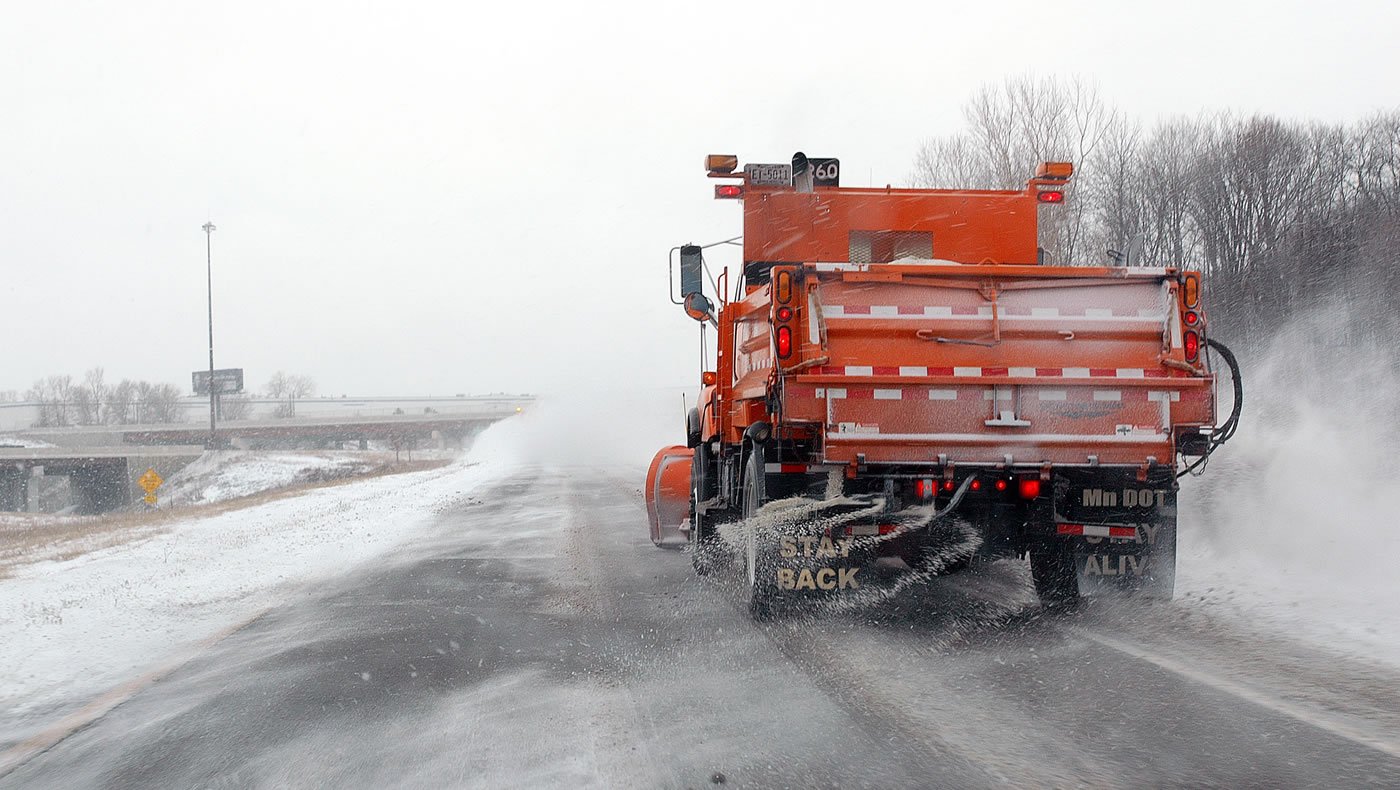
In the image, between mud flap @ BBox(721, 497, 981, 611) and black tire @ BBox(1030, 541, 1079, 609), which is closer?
mud flap @ BBox(721, 497, 981, 611)

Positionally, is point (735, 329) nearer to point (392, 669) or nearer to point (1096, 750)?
point (392, 669)

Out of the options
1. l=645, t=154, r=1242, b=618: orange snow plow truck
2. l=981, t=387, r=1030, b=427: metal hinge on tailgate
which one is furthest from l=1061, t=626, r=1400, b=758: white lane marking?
l=981, t=387, r=1030, b=427: metal hinge on tailgate

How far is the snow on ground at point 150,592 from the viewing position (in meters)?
6.16

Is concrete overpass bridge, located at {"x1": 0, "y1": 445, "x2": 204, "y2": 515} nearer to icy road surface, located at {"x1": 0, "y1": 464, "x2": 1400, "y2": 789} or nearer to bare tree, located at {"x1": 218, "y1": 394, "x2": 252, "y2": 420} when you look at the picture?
bare tree, located at {"x1": 218, "y1": 394, "x2": 252, "y2": 420}

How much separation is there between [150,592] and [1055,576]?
7.56 metres

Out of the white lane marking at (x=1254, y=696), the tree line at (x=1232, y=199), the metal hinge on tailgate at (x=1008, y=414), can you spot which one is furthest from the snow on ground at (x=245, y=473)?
the white lane marking at (x=1254, y=696)

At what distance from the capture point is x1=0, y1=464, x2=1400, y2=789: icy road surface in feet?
13.5

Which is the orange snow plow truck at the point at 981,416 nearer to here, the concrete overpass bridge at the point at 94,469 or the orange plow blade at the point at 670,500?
the orange plow blade at the point at 670,500

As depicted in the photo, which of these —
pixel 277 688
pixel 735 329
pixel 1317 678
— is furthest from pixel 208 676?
pixel 1317 678

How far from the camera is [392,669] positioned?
604cm

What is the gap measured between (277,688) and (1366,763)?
510cm

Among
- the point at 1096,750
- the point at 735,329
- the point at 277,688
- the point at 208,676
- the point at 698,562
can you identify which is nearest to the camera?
the point at 1096,750

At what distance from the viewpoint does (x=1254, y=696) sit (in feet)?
16.1

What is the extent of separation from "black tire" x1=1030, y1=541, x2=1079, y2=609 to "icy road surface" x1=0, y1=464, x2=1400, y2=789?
0.66 ft
